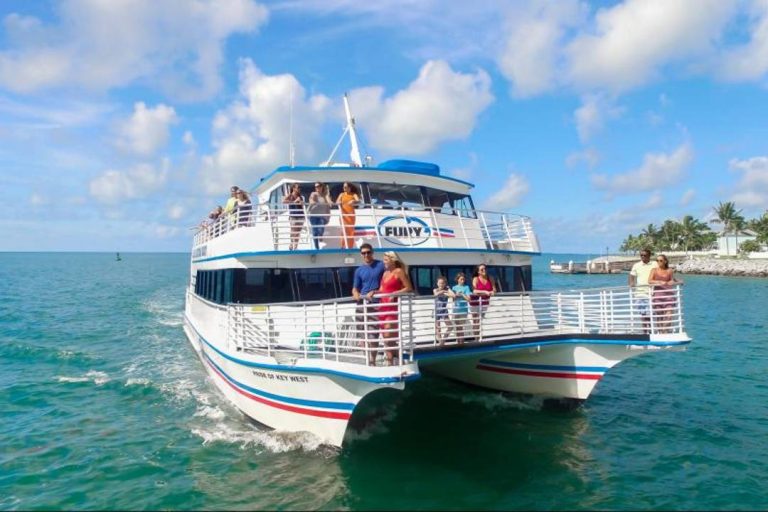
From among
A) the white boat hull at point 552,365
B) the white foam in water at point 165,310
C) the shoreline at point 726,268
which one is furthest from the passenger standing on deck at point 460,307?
the shoreline at point 726,268

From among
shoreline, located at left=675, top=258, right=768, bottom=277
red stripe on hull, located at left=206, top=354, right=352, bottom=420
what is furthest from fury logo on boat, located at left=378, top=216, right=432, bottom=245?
shoreline, located at left=675, top=258, right=768, bottom=277

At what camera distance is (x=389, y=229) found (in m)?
11.0

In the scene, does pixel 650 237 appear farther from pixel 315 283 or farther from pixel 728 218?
pixel 315 283

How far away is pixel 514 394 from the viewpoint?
423 inches

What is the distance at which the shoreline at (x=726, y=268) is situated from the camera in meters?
62.5

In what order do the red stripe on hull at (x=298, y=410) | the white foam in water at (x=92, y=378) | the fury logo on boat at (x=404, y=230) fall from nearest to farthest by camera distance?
1. the red stripe on hull at (x=298, y=410)
2. the fury logo on boat at (x=404, y=230)
3. the white foam in water at (x=92, y=378)

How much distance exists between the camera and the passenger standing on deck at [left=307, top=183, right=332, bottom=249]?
10.4 meters

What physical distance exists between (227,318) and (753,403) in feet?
36.0

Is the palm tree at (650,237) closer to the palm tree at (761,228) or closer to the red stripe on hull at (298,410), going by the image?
the palm tree at (761,228)

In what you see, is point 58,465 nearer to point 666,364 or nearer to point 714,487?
point 714,487

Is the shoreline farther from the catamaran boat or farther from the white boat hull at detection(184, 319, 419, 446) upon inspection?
the white boat hull at detection(184, 319, 419, 446)

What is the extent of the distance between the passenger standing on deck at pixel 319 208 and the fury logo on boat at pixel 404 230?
3.72 ft

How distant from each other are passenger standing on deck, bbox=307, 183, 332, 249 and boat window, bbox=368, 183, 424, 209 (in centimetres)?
133

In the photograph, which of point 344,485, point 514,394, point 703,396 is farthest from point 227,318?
point 703,396
